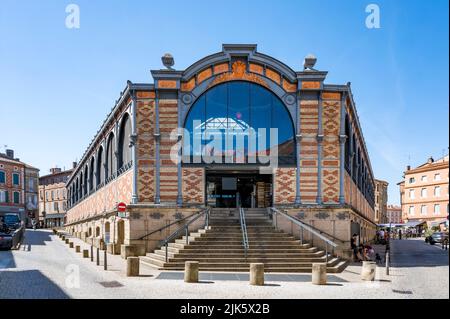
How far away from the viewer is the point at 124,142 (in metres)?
25.4

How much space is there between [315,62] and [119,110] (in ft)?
38.2

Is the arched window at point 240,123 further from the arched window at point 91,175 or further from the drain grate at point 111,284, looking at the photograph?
the arched window at point 91,175

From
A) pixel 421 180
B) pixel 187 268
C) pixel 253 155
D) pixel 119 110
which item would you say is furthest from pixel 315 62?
pixel 421 180

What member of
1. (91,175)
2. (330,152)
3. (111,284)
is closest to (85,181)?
(91,175)

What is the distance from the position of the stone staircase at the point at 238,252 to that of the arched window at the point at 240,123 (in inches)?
159

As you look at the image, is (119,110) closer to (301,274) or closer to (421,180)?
(301,274)

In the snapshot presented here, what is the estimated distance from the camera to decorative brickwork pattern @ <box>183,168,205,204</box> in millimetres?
21594

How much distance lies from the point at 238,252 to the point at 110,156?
50.4 ft

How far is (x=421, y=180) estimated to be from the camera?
6694cm

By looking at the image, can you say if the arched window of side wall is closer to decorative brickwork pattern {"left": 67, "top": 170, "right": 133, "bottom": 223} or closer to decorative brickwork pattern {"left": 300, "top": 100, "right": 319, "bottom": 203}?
decorative brickwork pattern {"left": 300, "top": 100, "right": 319, "bottom": 203}

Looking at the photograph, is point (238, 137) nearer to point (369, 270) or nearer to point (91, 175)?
point (369, 270)

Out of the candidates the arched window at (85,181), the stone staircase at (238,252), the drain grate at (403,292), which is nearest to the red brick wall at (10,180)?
the arched window at (85,181)

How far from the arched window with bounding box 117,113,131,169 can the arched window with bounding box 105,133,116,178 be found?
2330mm
